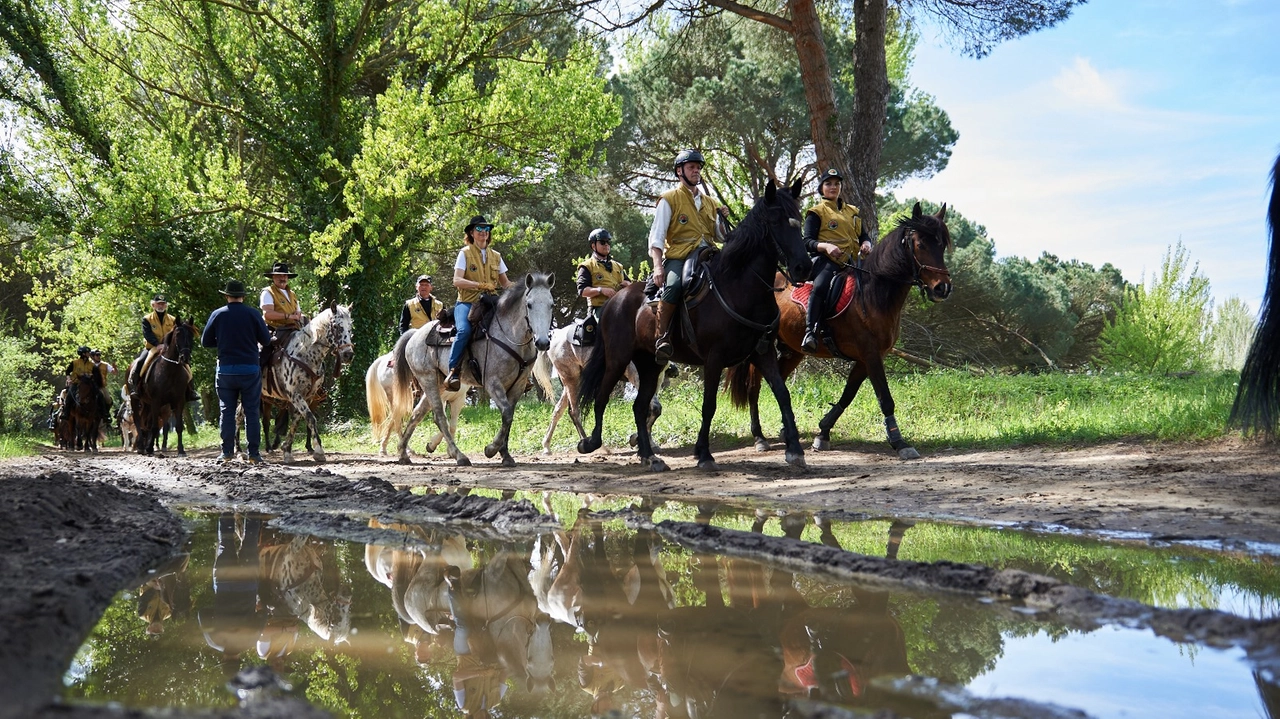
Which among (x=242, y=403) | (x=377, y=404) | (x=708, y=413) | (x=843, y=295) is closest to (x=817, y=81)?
(x=843, y=295)

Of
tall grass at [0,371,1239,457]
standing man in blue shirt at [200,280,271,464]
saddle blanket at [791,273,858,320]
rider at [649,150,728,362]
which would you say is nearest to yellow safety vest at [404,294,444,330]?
tall grass at [0,371,1239,457]

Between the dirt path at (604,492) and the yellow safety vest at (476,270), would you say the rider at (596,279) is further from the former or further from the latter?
the dirt path at (604,492)

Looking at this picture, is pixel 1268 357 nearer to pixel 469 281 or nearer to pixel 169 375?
pixel 469 281

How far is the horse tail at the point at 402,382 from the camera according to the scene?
1284 cm

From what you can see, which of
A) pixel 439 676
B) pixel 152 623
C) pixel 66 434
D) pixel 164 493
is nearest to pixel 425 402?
pixel 164 493

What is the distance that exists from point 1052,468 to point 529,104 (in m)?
13.7

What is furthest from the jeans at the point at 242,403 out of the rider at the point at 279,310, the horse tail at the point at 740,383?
the horse tail at the point at 740,383

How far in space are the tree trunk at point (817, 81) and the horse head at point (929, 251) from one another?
15.4 ft

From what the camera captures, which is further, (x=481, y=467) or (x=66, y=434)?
(x=66, y=434)

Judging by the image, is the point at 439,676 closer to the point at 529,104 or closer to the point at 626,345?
the point at 626,345

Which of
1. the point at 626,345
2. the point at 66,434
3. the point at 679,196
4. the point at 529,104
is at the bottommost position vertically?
the point at 66,434

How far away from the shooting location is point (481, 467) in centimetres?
1116

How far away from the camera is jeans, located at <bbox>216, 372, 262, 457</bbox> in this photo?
11961 mm

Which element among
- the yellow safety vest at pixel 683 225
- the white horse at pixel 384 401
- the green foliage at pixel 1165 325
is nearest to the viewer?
the yellow safety vest at pixel 683 225
